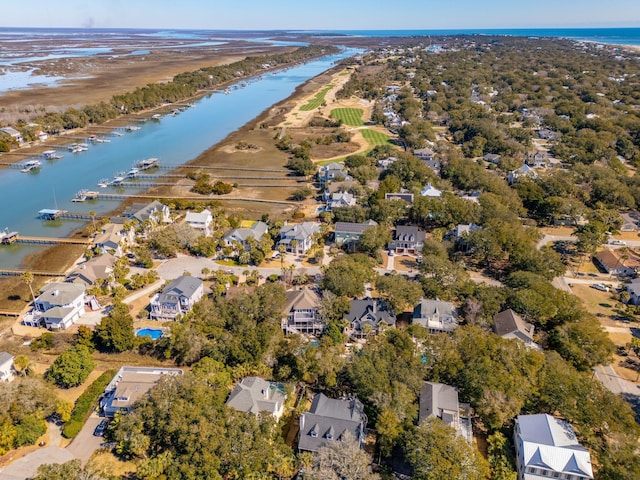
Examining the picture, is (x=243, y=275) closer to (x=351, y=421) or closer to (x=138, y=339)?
(x=138, y=339)

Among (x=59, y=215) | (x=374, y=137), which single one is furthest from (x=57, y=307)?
(x=374, y=137)

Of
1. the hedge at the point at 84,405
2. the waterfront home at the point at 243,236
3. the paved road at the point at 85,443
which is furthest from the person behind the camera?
the waterfront home at the point at 243,236

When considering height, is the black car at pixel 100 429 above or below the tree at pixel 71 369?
below

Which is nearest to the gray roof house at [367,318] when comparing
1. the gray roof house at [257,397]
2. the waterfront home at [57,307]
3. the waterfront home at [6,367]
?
the gray roof house at [257,397]

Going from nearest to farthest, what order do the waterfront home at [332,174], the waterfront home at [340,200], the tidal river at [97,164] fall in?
the tidal river at [97,164]
the waterfront home at [340,200]
the waterfront home at [332,174]

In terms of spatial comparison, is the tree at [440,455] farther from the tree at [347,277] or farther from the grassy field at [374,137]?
the grassy field at [374,137]

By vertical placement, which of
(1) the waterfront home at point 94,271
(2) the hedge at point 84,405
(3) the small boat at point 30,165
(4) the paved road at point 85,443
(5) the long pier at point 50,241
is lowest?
(5) the long pier at point 50,241

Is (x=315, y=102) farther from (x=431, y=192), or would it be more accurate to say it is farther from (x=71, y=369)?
(x=71, y=369)
